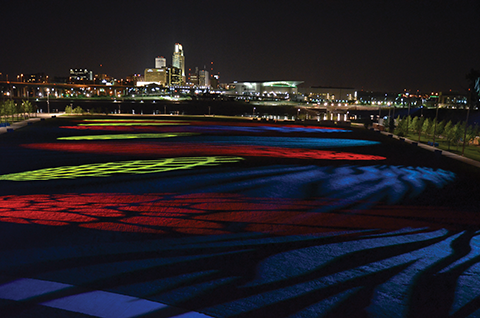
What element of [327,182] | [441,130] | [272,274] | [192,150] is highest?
[441,130]

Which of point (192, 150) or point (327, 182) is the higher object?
point (192, 150)

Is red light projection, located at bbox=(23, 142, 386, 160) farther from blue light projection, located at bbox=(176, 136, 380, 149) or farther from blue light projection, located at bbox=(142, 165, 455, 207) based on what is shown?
blue light projection, located at bbox=(142, 165, 455, 207)

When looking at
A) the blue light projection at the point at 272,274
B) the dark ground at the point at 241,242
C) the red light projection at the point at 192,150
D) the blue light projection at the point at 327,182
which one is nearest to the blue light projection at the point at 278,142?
the red light projection at the point at 192,150

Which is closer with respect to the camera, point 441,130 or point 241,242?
point 241,242

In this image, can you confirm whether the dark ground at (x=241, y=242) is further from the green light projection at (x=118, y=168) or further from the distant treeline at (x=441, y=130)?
the distant treeline at (x=441, y=130)

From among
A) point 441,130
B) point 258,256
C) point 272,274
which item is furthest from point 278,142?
point 272,274

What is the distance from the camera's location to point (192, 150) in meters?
24.3

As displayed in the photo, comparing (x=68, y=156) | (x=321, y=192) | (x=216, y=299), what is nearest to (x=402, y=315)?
(x=216, y=299)

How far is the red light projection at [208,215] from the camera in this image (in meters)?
9.36

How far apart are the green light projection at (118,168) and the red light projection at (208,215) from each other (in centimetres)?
350

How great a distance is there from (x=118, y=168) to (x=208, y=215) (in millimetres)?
8463

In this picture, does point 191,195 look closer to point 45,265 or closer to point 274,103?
point 45,265

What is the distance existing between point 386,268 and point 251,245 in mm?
2641

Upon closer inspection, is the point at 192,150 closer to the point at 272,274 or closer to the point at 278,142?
the point at 278,142
